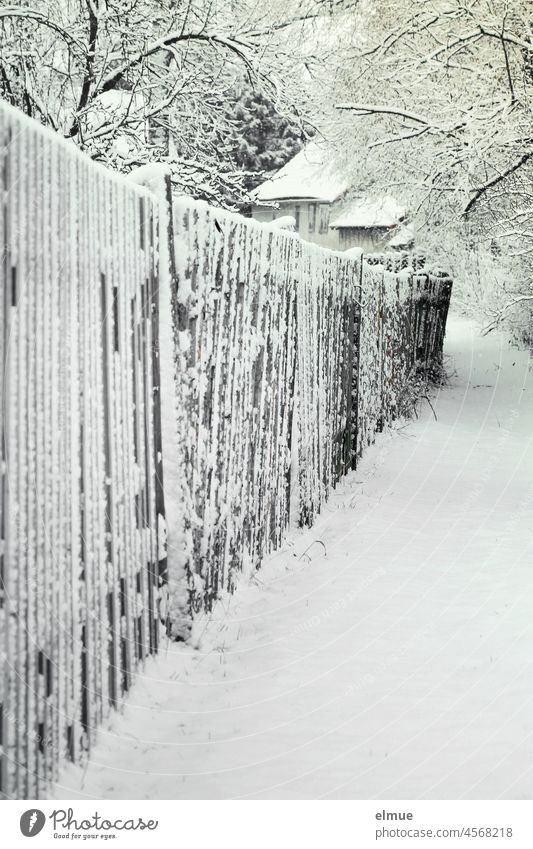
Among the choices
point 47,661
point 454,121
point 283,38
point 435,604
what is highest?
point 283,38

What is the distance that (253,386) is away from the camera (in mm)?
4457

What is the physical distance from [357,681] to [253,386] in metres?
1.76

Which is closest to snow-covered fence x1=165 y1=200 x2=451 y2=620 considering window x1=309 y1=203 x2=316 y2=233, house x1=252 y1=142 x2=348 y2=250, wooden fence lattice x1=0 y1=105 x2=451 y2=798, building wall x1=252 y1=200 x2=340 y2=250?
wooden fence lattice x1=0 y1=105 x2=451 y2=798

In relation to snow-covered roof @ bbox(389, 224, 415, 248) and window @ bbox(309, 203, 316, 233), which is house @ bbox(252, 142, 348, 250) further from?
snow-covered roof @ bbox(389, 224, 415, 248)

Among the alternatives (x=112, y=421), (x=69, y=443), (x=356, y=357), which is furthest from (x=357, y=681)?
(x=356, y=357)

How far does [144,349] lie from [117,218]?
1.81ft

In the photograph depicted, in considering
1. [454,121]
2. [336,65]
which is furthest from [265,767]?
[336,65]

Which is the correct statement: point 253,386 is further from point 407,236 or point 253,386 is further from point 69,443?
point 407,236

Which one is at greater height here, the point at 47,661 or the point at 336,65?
the point at 336,65

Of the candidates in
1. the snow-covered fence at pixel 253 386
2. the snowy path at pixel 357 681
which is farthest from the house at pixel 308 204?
the snowy path at pixel 357 681

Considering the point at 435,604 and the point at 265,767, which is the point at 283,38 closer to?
the point at 435,604

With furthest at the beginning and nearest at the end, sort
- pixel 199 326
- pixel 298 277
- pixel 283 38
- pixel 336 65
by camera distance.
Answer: pixel 336 65 < pixel 283 38 < pixel 298 277 < pixel 199 326

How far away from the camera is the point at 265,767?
2686mm

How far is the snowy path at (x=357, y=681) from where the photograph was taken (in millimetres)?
2629
